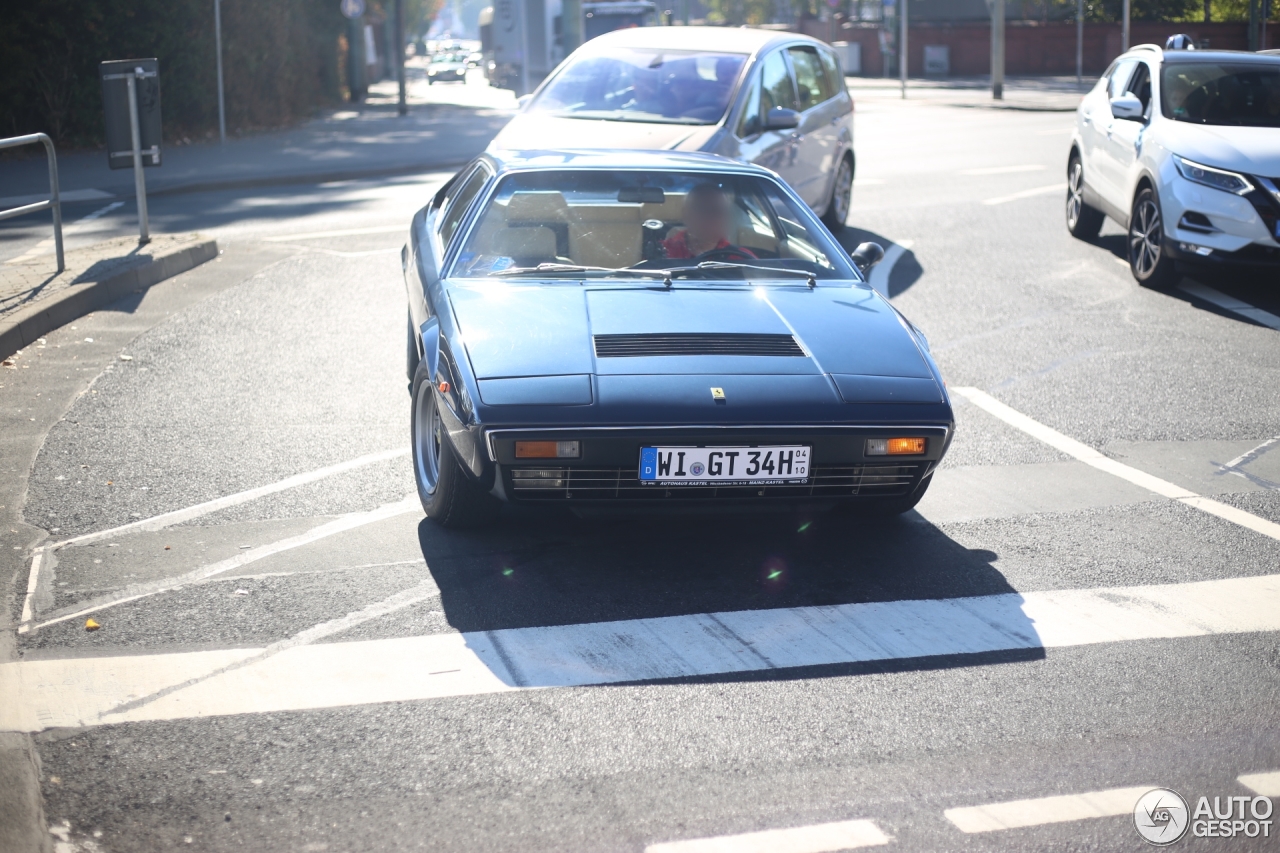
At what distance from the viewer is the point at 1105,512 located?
18.2ft

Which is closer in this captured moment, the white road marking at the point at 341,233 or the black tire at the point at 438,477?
the black tire at the point at 438,477

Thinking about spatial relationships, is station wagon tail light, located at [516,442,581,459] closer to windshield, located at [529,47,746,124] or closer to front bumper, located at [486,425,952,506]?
front bumper, located at [486,425,952,506]

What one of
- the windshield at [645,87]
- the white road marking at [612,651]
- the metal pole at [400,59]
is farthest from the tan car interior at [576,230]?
the metal pole at [400,59]

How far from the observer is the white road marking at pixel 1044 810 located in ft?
10.4

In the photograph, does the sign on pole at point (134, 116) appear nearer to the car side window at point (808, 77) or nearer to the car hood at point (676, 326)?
the car side window at point (808, 77)

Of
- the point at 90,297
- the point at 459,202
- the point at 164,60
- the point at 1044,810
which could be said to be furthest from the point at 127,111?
the point at 164,60

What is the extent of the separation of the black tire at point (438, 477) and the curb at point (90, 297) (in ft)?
12.4

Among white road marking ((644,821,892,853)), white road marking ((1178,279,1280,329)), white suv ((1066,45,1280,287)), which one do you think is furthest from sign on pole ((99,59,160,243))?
white road marking ((644,821,892,853))

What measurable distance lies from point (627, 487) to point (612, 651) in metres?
0.63

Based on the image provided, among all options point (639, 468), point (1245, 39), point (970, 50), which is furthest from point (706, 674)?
point (970, 50)

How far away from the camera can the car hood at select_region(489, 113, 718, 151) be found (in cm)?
998

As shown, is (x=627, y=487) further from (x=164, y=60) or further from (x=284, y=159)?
(x=164, y=60)

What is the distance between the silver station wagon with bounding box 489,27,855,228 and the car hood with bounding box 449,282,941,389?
15.6 feet

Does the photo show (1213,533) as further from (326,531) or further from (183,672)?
(183,672)
